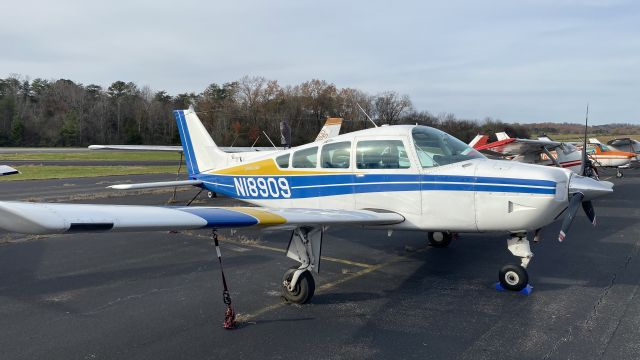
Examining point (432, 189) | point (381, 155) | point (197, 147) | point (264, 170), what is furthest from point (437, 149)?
point (197, 147)

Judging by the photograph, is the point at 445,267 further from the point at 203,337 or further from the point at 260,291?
the point at 203,337

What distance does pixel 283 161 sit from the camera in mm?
7008

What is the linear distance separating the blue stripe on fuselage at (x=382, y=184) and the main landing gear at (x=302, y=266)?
1140 millimetres

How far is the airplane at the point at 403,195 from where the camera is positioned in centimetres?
502

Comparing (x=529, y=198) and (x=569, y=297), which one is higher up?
(x=529, y=198)

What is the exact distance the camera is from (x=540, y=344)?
4.01 meters

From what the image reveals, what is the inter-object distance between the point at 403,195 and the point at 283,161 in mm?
2156

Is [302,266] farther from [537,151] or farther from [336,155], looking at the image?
[537,151]

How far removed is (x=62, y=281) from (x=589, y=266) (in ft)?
25.6

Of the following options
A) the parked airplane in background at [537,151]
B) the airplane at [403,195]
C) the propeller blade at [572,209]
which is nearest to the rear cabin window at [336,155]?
the airplane at [403,195]

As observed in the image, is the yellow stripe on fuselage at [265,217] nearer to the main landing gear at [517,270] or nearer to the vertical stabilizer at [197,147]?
the main landing gear at [517,270]

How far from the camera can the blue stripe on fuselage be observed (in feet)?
16.9

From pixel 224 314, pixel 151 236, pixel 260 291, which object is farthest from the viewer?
pixel 151 236

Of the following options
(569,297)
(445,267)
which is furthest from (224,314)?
(569,297)
